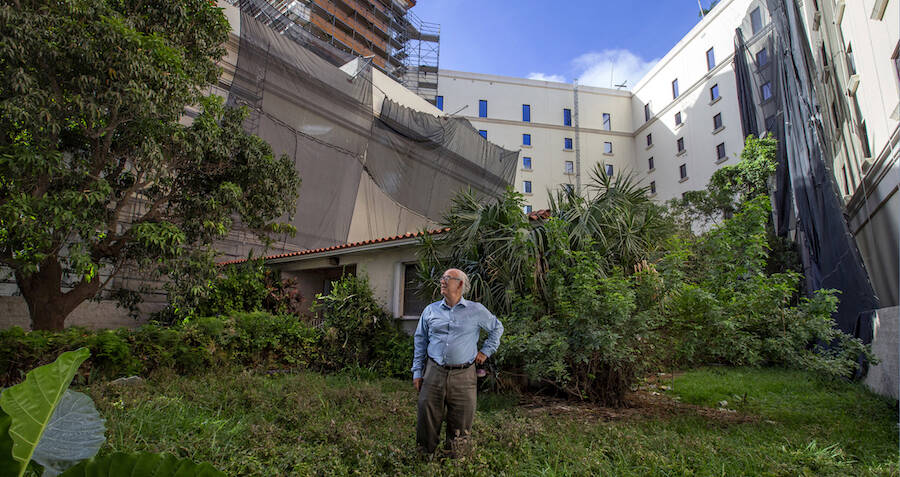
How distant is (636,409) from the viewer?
5863 millimetres

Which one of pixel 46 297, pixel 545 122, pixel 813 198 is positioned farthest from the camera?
pixel 545 122

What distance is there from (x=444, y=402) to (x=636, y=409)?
3.38m

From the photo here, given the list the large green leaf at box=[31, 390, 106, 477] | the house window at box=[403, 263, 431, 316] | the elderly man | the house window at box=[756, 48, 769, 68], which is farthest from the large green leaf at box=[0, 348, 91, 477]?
the house window at box=[756, 48, 769, 68]

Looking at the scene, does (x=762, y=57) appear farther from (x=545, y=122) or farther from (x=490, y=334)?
(x=490, y=334)

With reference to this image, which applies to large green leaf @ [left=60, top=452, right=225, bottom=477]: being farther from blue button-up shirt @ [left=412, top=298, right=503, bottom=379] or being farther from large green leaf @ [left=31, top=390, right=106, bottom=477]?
blue button-up shirt @ [left=412, top=298, right=503, bottom=379]

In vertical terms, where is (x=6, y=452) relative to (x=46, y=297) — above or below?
below

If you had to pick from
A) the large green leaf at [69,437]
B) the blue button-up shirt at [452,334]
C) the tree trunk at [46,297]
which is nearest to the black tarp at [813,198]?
the blue button-up shirt at [452,334]

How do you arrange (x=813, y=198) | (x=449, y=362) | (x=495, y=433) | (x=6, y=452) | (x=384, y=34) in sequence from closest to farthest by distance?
(x=6, y=452), (x=449, y=362), (x=495, y=433), (x=813, y=198), (x=384, y=34)

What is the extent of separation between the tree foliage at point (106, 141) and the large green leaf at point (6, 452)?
664 cm

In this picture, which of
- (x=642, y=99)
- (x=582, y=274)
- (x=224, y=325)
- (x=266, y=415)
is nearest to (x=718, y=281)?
(x=582, y=274)

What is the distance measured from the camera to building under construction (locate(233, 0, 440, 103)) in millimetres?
26594

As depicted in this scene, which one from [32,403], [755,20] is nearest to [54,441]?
[32,403]

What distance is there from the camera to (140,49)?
630 centimetres

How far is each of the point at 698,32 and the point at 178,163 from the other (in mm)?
28161
